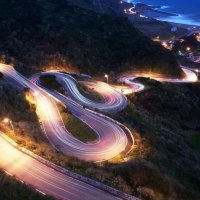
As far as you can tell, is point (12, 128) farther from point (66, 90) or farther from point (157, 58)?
point (157, 58)

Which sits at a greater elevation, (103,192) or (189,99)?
(103,192)

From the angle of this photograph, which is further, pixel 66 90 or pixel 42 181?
pixel 66 90

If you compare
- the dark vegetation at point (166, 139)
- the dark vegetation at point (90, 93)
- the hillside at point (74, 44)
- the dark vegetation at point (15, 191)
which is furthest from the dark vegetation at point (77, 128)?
the hillside at point (74, 44)

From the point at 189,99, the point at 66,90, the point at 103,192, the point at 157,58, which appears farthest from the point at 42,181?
the point at 157,58

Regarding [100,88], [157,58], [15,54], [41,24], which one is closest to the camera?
[100,88]

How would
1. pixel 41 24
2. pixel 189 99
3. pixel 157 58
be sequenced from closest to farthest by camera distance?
pixel 189 99 < pixel 157 58 < pixel 41 24

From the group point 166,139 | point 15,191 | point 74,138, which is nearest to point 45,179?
point 15,191

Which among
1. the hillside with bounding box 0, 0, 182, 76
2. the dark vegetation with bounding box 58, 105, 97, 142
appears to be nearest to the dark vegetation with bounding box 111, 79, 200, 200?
the dark vegetation with bounding box 58, 105, 97, 142

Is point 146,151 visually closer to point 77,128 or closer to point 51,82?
point 77,128
